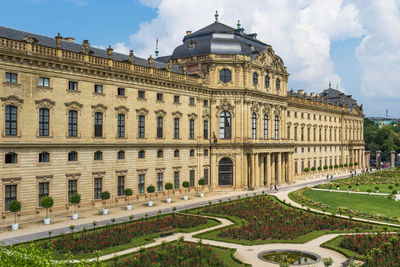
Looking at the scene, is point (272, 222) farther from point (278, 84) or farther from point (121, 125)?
point (278, 84)

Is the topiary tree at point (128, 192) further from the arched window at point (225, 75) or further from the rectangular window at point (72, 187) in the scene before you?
the arched window at point (225, 75)

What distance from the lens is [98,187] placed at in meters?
43.0

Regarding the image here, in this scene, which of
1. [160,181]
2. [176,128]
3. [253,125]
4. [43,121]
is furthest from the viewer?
[253,125]

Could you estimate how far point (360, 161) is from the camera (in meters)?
107

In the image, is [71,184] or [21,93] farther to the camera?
[71,184]

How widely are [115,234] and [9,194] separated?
39.8ft

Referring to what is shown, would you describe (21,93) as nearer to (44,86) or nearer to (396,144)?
(44,86)

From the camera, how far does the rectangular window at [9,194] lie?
115 ft

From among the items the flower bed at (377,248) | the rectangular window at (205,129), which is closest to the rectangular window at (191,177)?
the rectangular window at (205,129)

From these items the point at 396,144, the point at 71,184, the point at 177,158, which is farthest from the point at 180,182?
the point at 396,144

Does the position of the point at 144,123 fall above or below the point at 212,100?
below

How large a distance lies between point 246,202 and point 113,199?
49.4 ft

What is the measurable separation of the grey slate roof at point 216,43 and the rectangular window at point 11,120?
31692mm

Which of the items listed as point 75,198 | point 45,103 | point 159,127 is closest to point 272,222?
point 75,198
